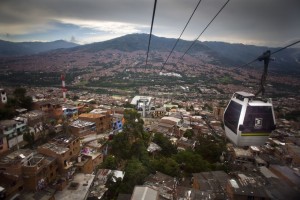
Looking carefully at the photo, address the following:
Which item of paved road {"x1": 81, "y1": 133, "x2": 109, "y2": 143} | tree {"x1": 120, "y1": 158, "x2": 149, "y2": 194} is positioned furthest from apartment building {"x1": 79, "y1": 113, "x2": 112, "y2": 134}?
tree {"x1": 120, "y1": 158, "x2": 149, "y2": 194}

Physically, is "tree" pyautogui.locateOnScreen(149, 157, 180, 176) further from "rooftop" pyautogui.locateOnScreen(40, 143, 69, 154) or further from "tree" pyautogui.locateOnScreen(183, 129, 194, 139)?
"tree" pyautogui.locateOnScreen(183, 129, 194, 139)

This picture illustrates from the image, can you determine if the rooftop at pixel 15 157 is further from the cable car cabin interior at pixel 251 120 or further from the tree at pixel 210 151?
the tree at pixel 210 151

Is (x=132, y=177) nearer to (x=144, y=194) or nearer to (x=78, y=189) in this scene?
(x=144, y=194)

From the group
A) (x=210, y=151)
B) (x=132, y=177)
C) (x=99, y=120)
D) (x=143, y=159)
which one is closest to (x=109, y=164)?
(x=143, y=159)

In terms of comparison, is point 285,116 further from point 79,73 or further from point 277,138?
point 79,73

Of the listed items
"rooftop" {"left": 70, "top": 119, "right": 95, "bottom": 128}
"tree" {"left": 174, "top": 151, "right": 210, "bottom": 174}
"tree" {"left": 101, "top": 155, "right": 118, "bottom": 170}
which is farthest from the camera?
"rooftop" {"left": 70, "top": 119, "right": 95, "bottom": 128}

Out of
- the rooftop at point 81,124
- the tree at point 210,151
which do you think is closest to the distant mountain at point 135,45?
the rooftop at point 81,124

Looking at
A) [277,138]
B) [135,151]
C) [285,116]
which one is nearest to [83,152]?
[135,151]
